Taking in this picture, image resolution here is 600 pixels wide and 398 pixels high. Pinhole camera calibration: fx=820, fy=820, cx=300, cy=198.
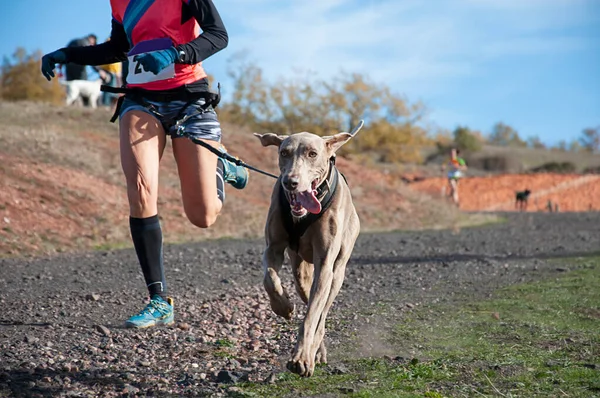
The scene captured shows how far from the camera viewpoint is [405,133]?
3747 cm

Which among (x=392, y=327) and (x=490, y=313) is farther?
(x=490, y=313)

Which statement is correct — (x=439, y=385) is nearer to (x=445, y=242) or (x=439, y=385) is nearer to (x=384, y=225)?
(x=445, y=242)

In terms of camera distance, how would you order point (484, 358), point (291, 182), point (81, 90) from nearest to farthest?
point (291, 182)
point (484, 358)
point (81, 90)

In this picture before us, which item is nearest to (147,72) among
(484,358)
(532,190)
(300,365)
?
(300,365)

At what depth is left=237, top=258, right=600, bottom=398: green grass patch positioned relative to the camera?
4.68 meters

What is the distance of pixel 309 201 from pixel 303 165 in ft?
0.80

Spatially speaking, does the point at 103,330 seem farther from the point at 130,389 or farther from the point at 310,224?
the point at 310,224

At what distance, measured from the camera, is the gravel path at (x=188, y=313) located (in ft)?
16.0

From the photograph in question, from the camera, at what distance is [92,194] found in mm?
17188

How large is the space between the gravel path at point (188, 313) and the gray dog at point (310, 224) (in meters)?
0.47

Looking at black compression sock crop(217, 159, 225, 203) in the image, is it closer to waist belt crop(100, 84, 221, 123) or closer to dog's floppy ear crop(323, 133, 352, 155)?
waist belt crop(100, 84, 221, 123)

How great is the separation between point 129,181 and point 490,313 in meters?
3.86

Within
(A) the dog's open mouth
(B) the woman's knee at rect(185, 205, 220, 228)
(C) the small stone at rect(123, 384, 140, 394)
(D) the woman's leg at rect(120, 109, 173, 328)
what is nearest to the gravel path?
(C) the small stone at rect(123, 384, 140, 394)

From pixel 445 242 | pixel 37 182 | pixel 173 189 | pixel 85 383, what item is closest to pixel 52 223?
pixel 37 182
